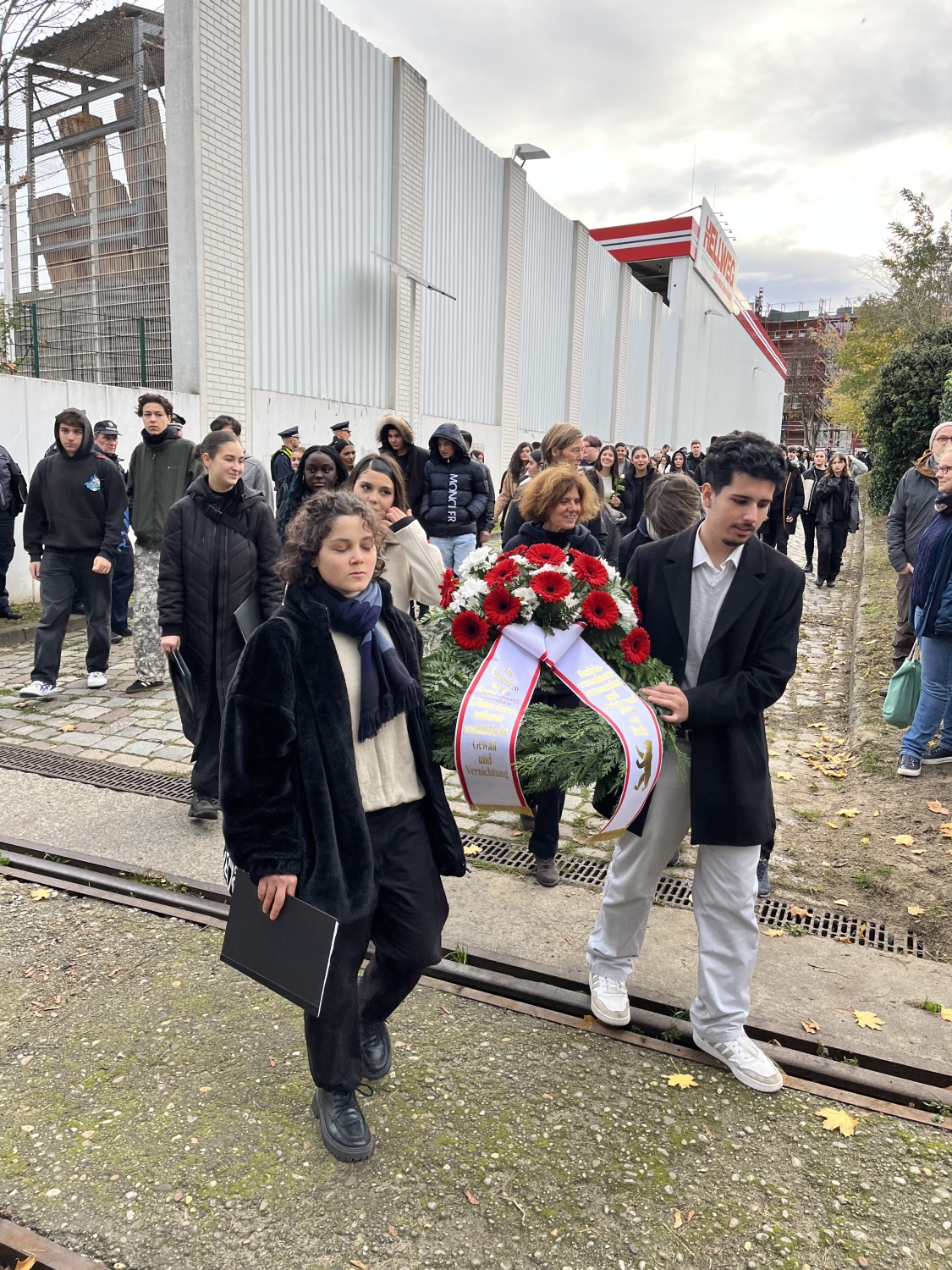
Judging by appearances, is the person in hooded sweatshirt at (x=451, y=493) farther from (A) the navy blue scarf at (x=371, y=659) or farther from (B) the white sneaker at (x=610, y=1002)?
(A) the navy blue scarf at (x=371, y=659)

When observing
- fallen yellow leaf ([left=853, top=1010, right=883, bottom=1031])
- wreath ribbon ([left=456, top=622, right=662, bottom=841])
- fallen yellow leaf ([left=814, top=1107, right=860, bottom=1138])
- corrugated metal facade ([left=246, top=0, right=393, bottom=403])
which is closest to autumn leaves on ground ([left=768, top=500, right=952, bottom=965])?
fallen yellow leaf ([left=853, top=1010, right=883, bottom=1031])

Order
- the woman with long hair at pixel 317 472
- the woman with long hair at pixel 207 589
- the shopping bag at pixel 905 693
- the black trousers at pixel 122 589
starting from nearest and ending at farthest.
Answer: the woman with long hair at pixel 207 589 < the shopping bag at pixel 905 693 < the woman with long hair at pixel 317 472 < the black trousers at pixel 122 589

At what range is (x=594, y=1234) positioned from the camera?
2.42 metres

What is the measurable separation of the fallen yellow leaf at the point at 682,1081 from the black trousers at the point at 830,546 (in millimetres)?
12079

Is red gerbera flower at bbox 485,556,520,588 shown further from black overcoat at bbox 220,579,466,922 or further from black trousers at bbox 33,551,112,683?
black trousers at bbox 33,551,112,683

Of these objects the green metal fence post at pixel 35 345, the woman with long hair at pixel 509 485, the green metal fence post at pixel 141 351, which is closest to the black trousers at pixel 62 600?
the woman with long hair at pixel 509 485

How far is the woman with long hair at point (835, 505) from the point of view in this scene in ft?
44.4

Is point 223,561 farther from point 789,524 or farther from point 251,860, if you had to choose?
point 789,524

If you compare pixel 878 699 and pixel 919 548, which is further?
pixel 878 699

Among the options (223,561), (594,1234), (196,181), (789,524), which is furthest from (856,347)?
(594,1234)

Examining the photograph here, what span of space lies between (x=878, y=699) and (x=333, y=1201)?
6.07 m

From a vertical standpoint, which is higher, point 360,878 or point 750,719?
point 750,719

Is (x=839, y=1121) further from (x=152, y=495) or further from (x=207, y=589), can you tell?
(x=152, y=495)

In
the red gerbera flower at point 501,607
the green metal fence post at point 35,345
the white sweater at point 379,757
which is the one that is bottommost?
the white sweater at point 379,757
